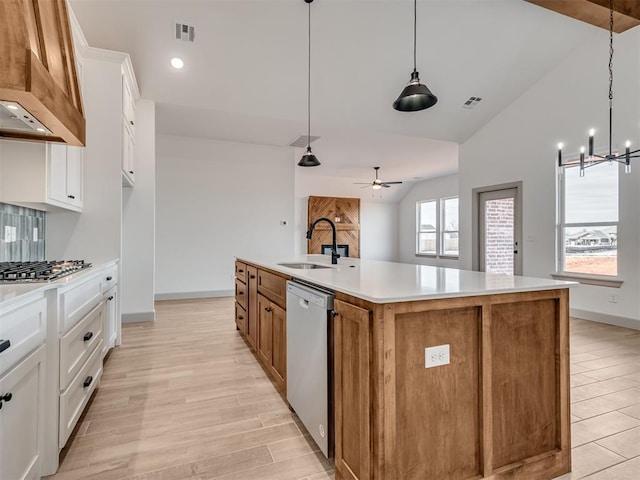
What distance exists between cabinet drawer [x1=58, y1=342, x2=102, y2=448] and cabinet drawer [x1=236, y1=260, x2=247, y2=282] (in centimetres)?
139

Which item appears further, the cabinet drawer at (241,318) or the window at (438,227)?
the window at (438,227)

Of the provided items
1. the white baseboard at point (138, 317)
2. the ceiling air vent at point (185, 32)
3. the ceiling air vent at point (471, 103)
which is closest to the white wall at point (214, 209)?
the white baseboard at point (138, 317)

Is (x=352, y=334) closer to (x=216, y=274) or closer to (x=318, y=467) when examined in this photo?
(x=318, y=467)

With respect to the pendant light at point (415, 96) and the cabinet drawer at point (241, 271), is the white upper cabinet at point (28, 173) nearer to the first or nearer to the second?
the cabinet drawer at point (241, 271)

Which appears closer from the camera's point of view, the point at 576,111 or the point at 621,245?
the point at 621,245

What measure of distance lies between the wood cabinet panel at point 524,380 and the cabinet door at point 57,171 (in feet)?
9.71

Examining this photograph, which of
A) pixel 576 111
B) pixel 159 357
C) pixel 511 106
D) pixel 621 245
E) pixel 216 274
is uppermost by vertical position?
Answer: pixel 511 106

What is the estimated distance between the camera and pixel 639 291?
4.12m

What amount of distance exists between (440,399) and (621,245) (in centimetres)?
442

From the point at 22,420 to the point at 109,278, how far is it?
183cm

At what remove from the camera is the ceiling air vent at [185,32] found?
3.63 meters

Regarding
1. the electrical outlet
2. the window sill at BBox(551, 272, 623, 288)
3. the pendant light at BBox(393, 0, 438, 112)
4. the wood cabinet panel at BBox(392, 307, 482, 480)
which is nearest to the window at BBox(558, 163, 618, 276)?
the window sill at BBox(551, 272, 623, 288)

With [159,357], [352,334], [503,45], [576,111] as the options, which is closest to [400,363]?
[352,334]

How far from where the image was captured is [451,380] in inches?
55.9
